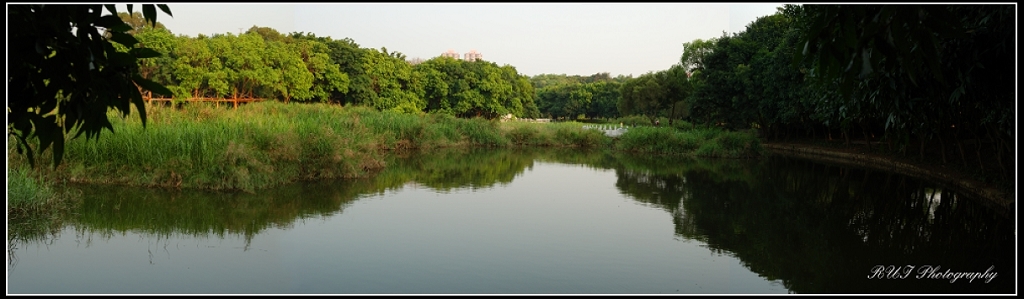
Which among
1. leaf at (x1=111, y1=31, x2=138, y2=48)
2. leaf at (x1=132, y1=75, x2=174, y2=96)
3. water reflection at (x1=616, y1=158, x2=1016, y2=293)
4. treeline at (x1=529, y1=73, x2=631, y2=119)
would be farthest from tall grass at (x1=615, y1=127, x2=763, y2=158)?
treeline at (x1=529, y1=73, x2=631, y2=119)

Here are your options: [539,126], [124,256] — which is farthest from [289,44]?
[124,256]

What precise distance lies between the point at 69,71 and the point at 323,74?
108 ft

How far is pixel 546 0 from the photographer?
322 centimetres

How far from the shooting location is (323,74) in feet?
113

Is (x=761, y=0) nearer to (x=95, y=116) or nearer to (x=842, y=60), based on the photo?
(x=842, y=60)

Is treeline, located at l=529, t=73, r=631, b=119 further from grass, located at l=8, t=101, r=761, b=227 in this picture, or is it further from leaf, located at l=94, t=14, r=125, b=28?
leaf, located at l=94, t=14, r=125, b=28

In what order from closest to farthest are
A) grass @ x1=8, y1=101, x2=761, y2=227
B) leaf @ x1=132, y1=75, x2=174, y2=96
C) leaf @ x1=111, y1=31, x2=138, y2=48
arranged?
leaf @ x1=132, y1=75, x2=174, y2=96, leaf @ x1=111, y1=31, x2=138, y2=48, grass @ x1=8, y1=101, x2=761, y2=227

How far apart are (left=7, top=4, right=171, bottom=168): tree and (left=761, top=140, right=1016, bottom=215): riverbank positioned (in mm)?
4525

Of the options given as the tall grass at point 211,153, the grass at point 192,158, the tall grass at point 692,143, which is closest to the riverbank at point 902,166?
the tall grass at point 692,143

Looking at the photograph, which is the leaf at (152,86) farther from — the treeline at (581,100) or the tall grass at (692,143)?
the treeline at (581,100)

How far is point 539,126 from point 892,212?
1845cm

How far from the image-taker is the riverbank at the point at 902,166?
32.5ft

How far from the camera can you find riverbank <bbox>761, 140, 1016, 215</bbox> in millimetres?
9917

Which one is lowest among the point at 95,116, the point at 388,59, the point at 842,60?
the point at 95,116
